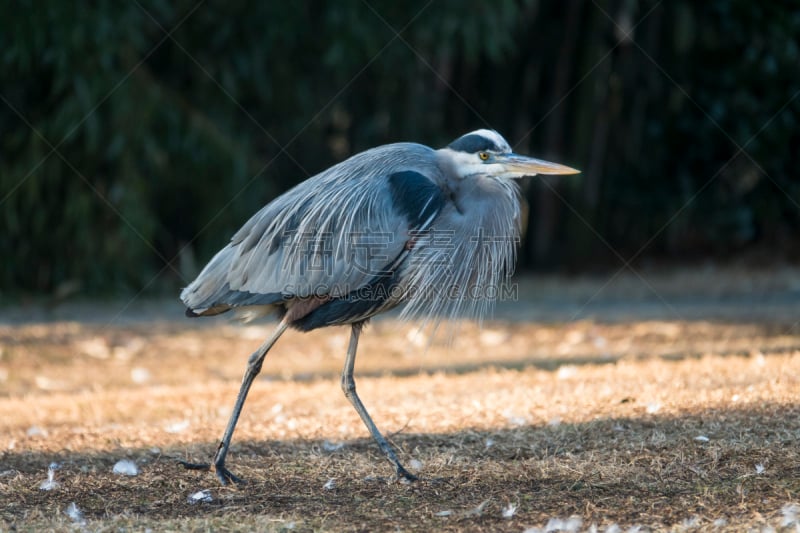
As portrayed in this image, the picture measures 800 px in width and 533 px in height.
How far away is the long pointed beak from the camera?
17.6 ft

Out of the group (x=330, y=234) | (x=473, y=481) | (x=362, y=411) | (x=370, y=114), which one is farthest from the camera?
(x=370, y=114)

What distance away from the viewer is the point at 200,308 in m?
Answer: 5.50

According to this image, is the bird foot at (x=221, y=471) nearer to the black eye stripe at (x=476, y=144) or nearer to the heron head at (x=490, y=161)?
the heron head at (x=490, y=161)

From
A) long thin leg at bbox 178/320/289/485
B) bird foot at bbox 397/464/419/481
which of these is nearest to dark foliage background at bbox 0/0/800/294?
long thin leg at bbox 178/320/289/485

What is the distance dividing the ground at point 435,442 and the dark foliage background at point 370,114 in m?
3.87

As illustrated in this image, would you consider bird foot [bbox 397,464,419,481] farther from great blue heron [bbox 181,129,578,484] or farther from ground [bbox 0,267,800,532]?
great blue heron [bbox 181,129,578,484]

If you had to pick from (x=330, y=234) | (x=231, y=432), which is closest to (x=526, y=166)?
(x=330, y=234)

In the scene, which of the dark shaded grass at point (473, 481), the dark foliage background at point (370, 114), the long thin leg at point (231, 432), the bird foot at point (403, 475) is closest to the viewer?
the dark shaded grass at point (473, 481)

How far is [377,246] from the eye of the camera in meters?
5.23

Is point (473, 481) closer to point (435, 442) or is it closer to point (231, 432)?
point (435, 442)

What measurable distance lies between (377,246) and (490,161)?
77cm

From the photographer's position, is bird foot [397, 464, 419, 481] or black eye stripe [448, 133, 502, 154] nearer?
bird foot [397, 464, 419, 481]

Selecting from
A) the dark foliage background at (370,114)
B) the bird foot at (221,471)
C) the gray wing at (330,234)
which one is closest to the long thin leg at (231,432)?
the bird foot at (221,471)

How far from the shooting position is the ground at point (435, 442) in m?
4.26
